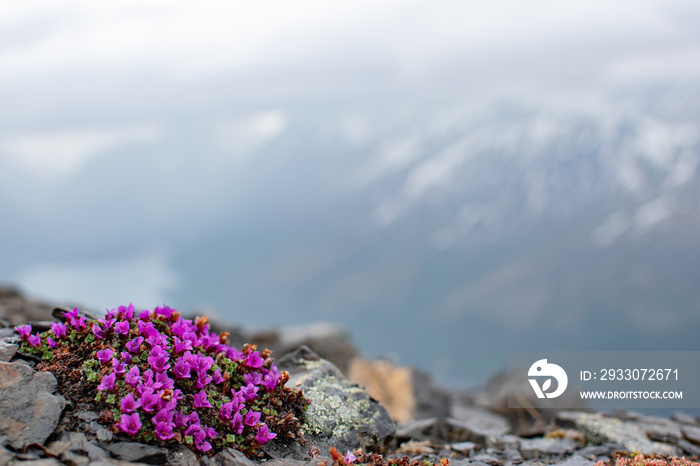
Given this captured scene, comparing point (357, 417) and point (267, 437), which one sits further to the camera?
point (357, 417)

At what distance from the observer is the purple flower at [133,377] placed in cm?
631

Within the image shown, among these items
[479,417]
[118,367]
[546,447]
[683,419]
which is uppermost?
[479,417]

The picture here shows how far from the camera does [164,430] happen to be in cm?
601

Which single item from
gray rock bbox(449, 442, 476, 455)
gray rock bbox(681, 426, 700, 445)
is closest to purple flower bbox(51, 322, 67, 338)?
gray rock bbox(449, 442, 476, 455)

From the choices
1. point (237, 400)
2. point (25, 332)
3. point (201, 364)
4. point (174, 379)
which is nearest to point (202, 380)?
point (201, 364)

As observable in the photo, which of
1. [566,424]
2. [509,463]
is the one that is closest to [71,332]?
[509,463]

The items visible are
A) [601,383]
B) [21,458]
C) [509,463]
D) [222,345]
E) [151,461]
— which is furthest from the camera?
[601,383]

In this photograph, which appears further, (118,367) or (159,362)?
(159,362)

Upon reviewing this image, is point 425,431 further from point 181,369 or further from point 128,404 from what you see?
point 128,404

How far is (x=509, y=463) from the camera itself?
8664 mm

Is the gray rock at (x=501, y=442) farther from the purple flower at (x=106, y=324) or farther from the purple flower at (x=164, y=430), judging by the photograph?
the purple flower at (x=106, y=324)

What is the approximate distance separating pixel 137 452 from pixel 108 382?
89cm

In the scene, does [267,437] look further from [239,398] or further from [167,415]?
[167,415]

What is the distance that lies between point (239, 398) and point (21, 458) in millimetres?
2371
